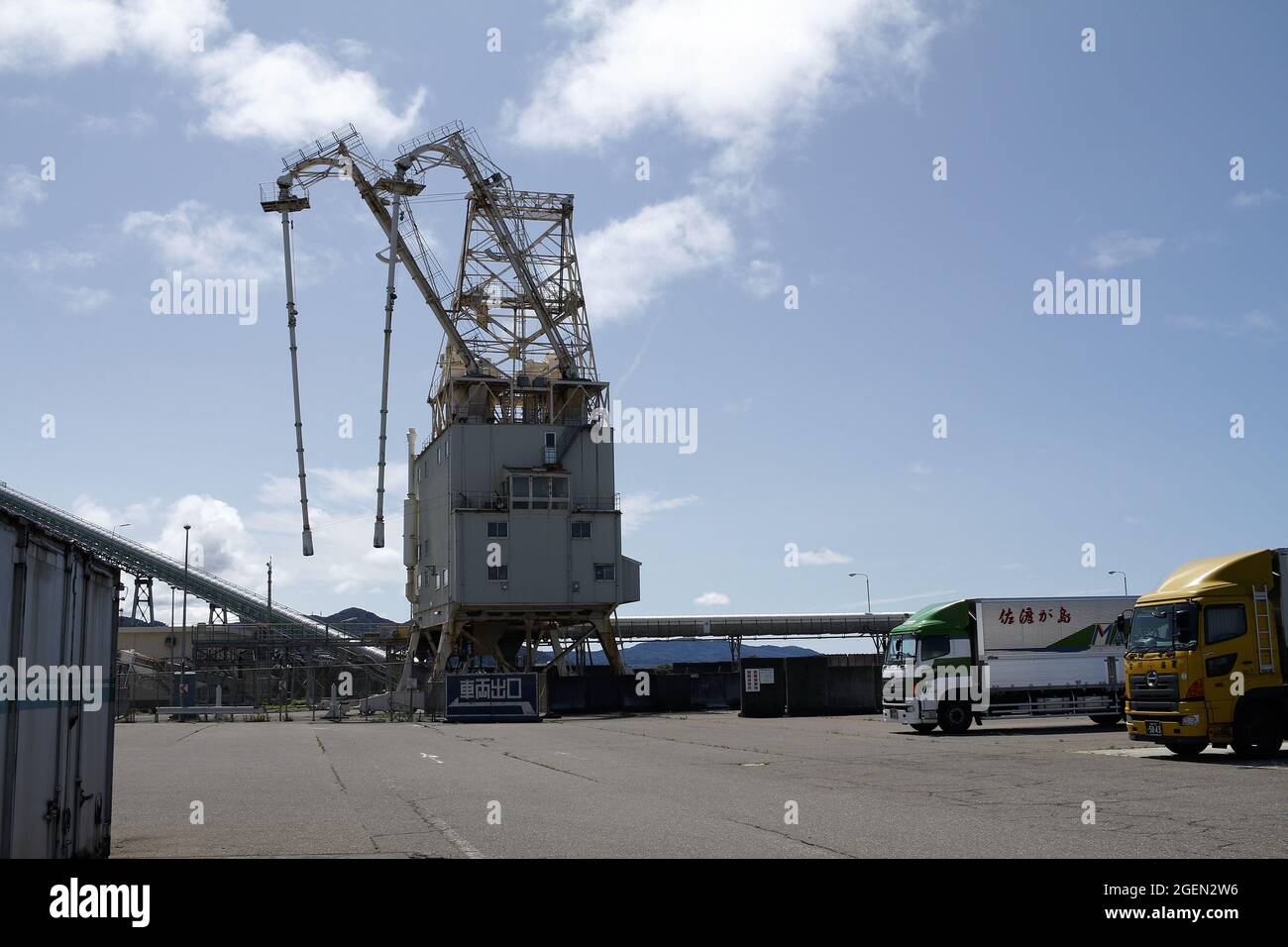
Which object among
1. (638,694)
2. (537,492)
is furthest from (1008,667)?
(537,492)

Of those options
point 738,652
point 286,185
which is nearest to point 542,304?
point 286,185

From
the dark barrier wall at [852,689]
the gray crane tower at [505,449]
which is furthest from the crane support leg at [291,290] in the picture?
the dark barrier wall at [852,689]

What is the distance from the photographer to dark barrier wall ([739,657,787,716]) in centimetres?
4497

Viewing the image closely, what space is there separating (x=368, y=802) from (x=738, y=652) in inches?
3317

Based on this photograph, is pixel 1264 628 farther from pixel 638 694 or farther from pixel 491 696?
pixel 638 694

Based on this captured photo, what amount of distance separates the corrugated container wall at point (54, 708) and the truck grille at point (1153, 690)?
57.6ft

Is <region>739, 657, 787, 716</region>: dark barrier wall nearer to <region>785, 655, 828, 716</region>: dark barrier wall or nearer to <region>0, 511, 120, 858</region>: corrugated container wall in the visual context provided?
<region>785, 655, 828, 716</region>: dark barrier wall

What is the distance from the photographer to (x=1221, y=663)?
20859 mm

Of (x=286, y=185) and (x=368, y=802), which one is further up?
(x=286, y=185)

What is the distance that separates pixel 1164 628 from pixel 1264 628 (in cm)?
162

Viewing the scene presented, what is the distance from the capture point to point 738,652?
9912 centimetres

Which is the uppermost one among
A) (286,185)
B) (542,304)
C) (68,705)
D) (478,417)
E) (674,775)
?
(286,185)
